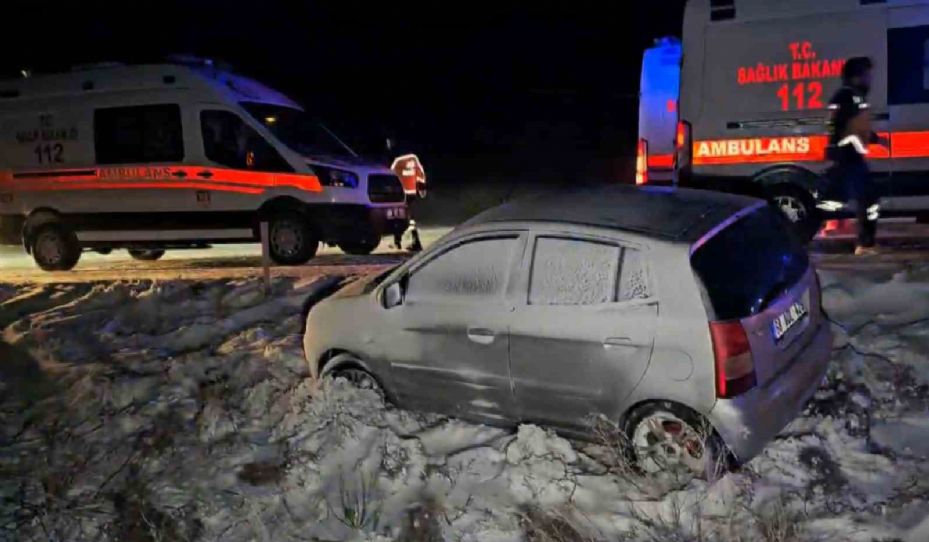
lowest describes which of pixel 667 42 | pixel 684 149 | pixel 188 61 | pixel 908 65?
pixel 684 149

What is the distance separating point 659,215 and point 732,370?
958 millimetres

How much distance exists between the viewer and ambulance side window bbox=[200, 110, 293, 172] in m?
10.7

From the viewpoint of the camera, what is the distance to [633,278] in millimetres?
4426

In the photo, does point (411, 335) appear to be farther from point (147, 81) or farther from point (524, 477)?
point (147, 81)

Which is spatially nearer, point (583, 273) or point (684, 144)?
point (583, 273)

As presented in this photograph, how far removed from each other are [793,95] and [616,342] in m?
5.37

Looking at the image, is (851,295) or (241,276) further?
(241,276)

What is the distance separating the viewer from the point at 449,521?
419 centimetres

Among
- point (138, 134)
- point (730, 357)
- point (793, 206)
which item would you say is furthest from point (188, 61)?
point (730, 357)

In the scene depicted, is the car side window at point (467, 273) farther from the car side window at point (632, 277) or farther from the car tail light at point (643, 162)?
the car tail light at point (643, 162)

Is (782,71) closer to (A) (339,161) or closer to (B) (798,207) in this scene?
(B) (798,207)

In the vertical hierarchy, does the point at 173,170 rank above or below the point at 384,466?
above

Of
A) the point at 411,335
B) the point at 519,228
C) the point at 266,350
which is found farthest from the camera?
the point at 266,350

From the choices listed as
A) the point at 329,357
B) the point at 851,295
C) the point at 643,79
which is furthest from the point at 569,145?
the point at 329,357
